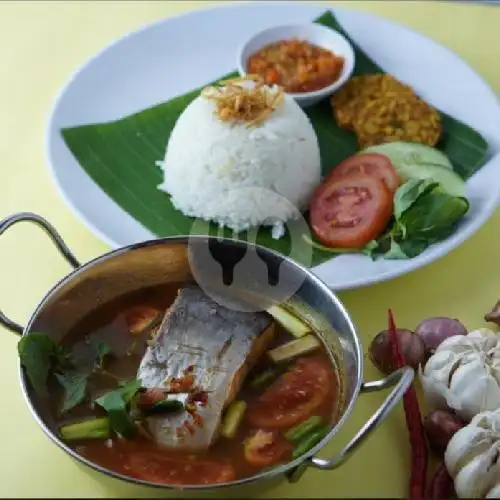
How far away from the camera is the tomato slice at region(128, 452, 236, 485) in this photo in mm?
1118

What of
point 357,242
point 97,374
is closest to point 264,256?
point 97,374

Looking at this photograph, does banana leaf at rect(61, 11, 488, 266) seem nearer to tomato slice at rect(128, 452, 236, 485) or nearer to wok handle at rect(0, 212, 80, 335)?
wok handle at rect(0, 212, 80, 335)

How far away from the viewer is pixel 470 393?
4.15 feet

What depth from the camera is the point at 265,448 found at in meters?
1.18

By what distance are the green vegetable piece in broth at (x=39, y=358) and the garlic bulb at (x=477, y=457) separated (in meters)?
0.56

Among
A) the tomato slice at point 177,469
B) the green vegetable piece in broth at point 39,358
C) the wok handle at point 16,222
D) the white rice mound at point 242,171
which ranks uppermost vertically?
the wok handle at point 16,222

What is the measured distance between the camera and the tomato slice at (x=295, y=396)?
122cm

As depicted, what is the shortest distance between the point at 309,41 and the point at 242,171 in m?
0.57

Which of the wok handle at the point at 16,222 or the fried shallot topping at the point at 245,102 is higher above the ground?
the wok handle at the point at 16,222

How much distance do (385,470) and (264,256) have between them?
36cm

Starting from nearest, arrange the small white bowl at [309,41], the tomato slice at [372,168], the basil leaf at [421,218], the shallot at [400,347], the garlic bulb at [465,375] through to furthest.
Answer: the garlic bulb at [465,375] → the shallot at [400,347] → the basil leaf at [421,218] → the tomato slice at [372,168] → the small white bowl at [309,41]

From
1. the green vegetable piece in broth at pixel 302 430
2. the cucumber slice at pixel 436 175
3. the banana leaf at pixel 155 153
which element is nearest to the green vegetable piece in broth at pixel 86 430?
the green vegetable piece in broth at pixel 302 430

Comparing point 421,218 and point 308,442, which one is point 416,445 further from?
point 421,218

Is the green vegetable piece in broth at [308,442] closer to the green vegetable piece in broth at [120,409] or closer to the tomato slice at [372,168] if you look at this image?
the green vegetable piece in broth at [120,409]
